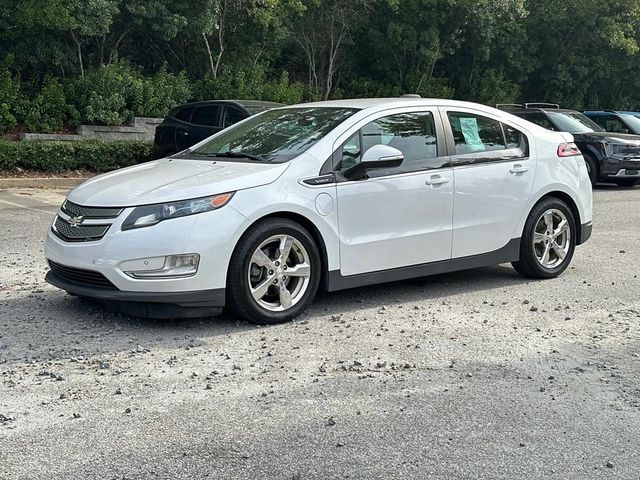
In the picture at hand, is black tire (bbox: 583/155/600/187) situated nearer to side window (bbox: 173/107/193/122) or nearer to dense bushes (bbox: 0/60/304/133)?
side window (bbox: 173/107/193/122)

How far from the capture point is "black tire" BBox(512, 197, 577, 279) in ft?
24.3

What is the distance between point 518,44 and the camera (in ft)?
88.3

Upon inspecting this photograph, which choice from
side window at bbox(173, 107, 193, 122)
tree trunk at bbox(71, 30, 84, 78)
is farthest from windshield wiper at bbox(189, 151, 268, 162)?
tree trunk at bbox(71, 30, 84, 78)

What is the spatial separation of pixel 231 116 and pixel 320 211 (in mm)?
8655

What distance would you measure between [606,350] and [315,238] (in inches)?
86.2

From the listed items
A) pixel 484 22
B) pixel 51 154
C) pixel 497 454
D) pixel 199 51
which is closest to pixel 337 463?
pixel 497 454

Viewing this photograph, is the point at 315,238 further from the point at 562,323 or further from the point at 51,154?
the point at 51,154

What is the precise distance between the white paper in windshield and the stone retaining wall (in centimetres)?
1216

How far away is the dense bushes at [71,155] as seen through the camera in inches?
603

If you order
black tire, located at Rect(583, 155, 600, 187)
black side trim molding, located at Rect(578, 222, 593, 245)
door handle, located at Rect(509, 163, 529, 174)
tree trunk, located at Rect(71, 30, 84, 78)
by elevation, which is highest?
→ tree trunk, located at Rect(71, 30, 84, 78)

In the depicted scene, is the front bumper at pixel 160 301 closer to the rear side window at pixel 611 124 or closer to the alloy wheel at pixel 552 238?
the alloy wheel at pixel 552 238

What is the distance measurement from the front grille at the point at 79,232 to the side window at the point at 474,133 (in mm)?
3070

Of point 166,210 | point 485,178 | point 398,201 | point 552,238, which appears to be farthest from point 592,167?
point 166,210

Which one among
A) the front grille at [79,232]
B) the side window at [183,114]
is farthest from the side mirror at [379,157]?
the side window at [183,114]
